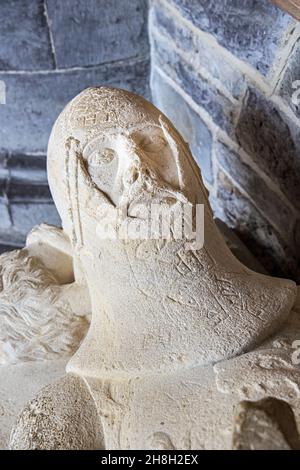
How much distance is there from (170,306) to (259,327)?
169 mm

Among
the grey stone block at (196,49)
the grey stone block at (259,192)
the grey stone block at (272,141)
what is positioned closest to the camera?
the grey stone block at (272,141)

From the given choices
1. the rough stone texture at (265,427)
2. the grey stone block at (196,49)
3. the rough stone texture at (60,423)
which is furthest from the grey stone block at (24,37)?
the rough stone texture at (265,427)

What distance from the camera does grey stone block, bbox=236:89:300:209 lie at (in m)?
1.49

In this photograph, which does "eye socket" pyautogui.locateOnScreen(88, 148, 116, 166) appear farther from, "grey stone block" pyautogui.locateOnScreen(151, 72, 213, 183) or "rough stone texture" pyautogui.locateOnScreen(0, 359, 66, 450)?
"grey stone block" pyautogui.locateOnScreen(151, 72, 213, 183)

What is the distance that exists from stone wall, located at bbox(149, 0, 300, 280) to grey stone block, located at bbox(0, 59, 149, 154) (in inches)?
4.4

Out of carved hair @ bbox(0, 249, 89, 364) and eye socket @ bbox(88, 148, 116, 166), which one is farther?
carved hair @ bbox(0, 249, 89, 364)

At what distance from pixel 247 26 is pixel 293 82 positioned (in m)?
0.25

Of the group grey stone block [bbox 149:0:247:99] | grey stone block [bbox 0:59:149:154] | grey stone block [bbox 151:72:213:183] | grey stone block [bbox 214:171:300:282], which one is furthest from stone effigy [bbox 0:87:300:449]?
grey stone block [bbox 0:59:149:154]

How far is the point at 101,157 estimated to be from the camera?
43.3 inches

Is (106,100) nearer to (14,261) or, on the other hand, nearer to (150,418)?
(14,261)

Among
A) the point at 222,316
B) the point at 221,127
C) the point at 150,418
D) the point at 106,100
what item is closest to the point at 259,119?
the point at 221,127

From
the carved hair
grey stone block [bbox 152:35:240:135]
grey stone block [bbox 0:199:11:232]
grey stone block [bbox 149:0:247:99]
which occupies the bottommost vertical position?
grey stone block [bbox 0:199:11:232]

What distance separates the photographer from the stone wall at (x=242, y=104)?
1.48 meters

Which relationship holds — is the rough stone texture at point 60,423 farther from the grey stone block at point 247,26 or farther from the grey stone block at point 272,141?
the grey stone block at point 247,26
